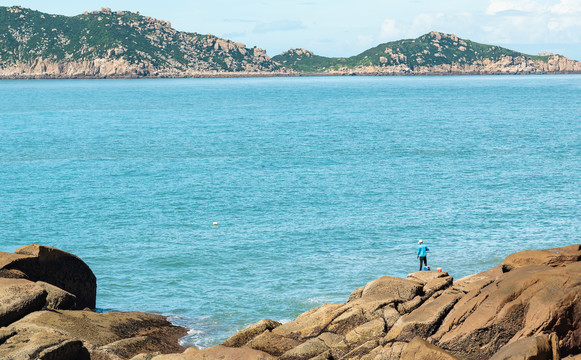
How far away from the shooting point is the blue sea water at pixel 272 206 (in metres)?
35.2

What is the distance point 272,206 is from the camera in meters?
52.7

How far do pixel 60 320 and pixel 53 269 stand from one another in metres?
5.23

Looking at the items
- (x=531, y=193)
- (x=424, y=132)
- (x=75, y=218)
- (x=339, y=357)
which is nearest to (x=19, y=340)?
(x=339, y=357)

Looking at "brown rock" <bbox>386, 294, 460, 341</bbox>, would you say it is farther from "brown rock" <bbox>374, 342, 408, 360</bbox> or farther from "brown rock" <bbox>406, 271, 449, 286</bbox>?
"brown rock" <bbox>406, 271, 449, 286</bbox>

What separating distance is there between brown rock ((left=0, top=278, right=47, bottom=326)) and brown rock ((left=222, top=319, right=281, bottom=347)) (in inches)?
282

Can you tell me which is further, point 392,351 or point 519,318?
point 392,351

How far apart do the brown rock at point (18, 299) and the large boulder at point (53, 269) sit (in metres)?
2.33

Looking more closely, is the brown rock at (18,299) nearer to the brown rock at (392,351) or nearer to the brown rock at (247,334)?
the brown rock at (247,334)

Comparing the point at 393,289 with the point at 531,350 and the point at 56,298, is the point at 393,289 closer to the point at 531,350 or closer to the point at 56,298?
the point at 531,350

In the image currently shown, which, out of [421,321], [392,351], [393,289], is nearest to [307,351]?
[392,351]

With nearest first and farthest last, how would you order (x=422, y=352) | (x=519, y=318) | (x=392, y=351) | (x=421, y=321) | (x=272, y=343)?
(x=422, y=352), (x=519, y=318), (x=392, y=351), (x=421, y=321), (x=272, y=343)

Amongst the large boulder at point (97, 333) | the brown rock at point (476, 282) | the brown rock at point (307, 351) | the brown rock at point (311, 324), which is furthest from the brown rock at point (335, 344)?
the large boulder at point (97, 333)

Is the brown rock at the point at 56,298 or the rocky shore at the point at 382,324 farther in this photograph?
the brown rock at the point at 56,298

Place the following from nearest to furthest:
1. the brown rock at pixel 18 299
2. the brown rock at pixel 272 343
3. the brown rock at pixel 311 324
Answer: the brown rock at pixel 272 343, the brown rock at pixel 18 299, the brown rock at pixel 311 324
